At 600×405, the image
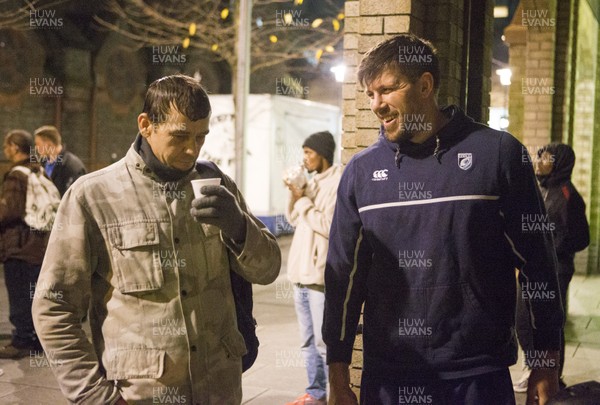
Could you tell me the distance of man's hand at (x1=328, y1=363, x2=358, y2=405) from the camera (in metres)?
2.92

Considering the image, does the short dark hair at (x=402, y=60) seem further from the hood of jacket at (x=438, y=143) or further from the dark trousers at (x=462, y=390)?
the dark trousers at (x=462, y=390)

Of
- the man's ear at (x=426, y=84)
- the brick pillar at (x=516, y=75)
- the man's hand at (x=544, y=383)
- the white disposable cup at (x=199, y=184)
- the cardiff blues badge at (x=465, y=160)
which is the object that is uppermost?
the brick pillar at (x=516, y=75)

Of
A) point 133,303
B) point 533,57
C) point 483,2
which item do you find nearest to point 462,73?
point 483,2

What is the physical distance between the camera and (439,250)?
8.86ft

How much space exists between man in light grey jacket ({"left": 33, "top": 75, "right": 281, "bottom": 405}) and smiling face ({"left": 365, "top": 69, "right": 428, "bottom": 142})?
0.65m

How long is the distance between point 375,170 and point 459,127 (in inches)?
14.3

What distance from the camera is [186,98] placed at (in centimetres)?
268

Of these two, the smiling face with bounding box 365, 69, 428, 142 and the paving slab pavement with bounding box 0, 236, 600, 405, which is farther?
the paving slab pavement with bounding box 0, 236, 600, 405

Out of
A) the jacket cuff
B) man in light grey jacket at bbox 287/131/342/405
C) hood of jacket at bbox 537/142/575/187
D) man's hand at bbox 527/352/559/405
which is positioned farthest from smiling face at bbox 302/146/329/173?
man's hand at bbox 527/352/559/405

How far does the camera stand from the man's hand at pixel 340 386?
2916mm

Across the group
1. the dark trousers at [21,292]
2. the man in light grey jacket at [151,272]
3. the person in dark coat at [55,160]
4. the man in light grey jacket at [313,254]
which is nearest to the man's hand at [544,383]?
the man in light grey jacket at [151,272]

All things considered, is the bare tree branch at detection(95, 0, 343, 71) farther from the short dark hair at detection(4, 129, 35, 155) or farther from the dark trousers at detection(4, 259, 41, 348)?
the dark trousers at detection(4, 259, 41, 348)

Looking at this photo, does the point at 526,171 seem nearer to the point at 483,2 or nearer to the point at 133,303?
the point at 133,303

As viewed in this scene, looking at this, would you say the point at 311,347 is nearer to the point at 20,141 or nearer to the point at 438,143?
the point at 438,143
